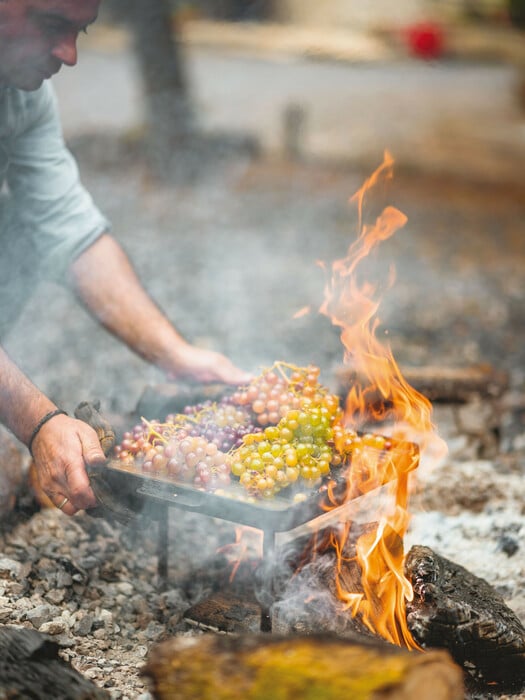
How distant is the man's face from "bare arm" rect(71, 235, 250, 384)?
3.31 ft

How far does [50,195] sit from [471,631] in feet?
9.52

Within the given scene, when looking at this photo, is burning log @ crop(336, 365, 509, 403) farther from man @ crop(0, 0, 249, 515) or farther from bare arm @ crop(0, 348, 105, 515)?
bare arm @ crop(0, 348, 105, 515)

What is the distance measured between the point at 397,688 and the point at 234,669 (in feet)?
1.40

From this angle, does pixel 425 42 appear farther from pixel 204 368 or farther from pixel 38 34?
pixel 38 34

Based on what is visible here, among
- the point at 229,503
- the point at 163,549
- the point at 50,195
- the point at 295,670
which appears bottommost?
the point at 163,549

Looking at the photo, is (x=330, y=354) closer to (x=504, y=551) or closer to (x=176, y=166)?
(x=504, y=551)

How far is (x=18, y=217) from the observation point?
4402mm

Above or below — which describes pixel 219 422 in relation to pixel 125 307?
below

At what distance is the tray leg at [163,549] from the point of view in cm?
334

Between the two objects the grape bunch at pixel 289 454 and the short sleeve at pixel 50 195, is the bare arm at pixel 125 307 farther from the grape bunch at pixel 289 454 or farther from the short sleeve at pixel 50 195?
the grape bunch at pixel 289 454

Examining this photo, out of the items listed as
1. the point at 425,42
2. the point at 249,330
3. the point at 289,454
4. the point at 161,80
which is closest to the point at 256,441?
the point at 289,454

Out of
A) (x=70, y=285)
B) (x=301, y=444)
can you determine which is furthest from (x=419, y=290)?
(x=301, y=444)

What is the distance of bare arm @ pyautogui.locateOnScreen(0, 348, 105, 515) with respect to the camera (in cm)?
287

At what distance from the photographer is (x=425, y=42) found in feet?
82.1
